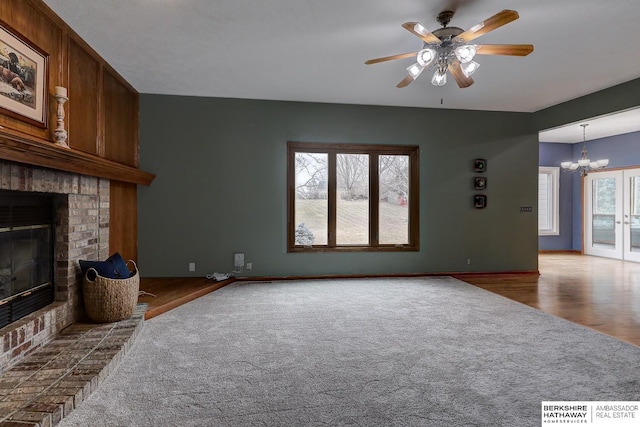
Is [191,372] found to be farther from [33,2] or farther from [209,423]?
[33,2]

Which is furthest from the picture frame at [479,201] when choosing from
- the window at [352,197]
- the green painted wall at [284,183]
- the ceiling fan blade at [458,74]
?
the ceiling fan blade at [458,74]

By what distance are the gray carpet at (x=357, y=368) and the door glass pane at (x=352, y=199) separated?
1854mm

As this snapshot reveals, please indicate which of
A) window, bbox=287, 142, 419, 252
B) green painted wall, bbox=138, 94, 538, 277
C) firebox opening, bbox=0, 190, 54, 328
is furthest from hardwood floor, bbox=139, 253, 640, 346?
window, bbox=287, 142, 419, 252

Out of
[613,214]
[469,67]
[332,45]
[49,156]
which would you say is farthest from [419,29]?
[613,214]

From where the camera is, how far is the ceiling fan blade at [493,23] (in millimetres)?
2283

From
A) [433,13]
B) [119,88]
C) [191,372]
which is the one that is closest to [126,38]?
[119,88]

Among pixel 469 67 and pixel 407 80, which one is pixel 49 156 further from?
pixel 469 67

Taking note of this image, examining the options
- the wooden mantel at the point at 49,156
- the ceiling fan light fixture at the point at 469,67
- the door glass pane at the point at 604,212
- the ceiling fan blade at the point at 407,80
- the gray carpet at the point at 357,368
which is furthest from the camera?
the door glass pane at the point at 604,212

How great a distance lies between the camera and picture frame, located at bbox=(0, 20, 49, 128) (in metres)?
2.40

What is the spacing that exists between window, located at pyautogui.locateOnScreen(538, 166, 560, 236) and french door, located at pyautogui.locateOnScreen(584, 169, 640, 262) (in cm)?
62

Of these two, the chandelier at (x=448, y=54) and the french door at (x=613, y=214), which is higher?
the chandelier at (x=448, y=54)

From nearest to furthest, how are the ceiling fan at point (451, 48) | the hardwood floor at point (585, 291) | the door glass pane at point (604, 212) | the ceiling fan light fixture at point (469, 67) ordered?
the ceiling fan at point (451, 48)
the ceiling fan light fixture at point (469, 67)
the hardwood floor at point (585, 291)
the door glass pane at point (604, 212)

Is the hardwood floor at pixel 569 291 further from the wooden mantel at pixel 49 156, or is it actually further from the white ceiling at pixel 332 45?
the white ceiling at pixel 332 45

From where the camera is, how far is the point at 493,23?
246 centimetres
